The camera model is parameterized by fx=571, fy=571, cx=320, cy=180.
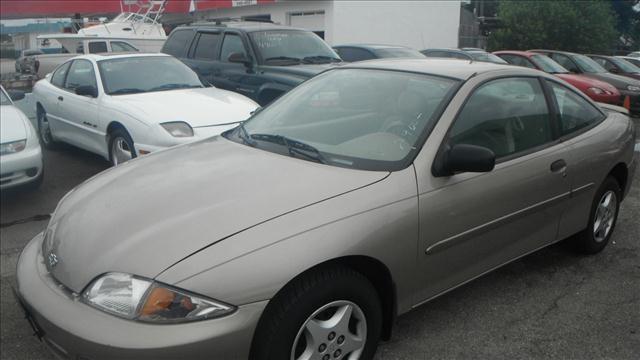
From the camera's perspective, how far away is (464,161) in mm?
2832

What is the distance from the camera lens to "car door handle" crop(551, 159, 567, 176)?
3.59 metres

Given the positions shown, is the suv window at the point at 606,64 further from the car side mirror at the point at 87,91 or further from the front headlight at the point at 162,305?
the front headlight at the point at 162,305

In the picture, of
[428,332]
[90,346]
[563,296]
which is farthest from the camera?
[563,296]

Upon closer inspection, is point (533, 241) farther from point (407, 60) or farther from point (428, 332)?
point (407, 60)

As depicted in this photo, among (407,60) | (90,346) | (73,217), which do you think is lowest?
(90,346)

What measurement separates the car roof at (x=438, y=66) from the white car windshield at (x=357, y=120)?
0.06 metres

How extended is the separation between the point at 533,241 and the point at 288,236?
6.34 feet

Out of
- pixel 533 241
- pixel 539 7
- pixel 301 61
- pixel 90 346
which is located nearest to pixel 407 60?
pixel 533 241

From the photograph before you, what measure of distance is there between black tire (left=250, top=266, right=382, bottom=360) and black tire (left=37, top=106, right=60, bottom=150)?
6.58 metres

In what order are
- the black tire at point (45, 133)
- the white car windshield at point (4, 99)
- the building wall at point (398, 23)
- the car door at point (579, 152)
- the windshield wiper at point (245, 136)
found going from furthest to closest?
the building wall at point (398, 23) < the black tire at point (45, 133) < the white car windshield at point (4, 99) < the car door at point (579, 152) < the windshield wiper at point (245, 136)

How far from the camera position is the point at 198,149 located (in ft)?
11.5

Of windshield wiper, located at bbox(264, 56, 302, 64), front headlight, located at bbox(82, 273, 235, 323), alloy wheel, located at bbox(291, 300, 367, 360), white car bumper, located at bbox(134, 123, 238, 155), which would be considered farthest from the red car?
front headlight, located at bbox(82, 273, 235, 323)

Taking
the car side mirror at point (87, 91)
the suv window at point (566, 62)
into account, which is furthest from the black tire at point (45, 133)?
the suv window at point (566, 62)

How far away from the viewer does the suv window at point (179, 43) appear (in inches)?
383
